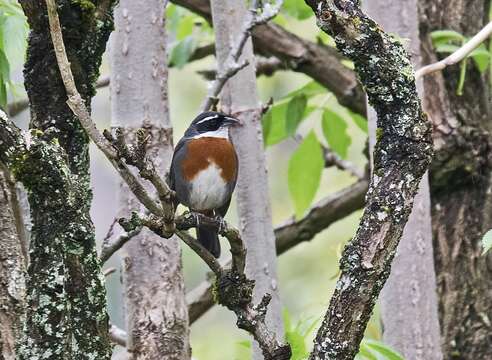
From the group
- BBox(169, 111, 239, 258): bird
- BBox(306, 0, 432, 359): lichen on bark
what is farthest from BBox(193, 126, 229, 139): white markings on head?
BBox(306, 0, 432, 359): lichen on bark

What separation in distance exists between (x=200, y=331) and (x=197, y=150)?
6.38 m

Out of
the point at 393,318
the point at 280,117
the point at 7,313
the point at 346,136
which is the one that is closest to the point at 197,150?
the point at 280,117

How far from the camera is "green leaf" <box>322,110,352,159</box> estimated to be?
4.88 metres

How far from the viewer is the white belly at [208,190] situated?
4840 millimetres

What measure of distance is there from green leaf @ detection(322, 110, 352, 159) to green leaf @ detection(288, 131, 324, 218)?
0.27 ft

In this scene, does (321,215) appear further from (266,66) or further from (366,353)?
(366,353)

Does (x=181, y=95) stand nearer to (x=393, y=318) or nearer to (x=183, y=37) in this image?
(x=183, y=37)

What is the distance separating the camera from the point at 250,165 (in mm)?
4203

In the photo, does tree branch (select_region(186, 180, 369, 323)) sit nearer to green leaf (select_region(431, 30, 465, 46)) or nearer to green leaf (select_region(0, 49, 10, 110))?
green leaf (select_region(431, 30, 465, 46))

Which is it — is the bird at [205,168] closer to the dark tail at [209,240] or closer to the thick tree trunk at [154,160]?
the dark tail at [209,240]

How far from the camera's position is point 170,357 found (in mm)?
3730

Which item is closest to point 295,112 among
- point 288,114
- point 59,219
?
point 288,114

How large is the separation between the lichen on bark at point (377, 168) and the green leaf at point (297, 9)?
2165mm

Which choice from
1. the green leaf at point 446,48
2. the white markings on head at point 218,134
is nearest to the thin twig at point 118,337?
the white markings on head at point 218,134
